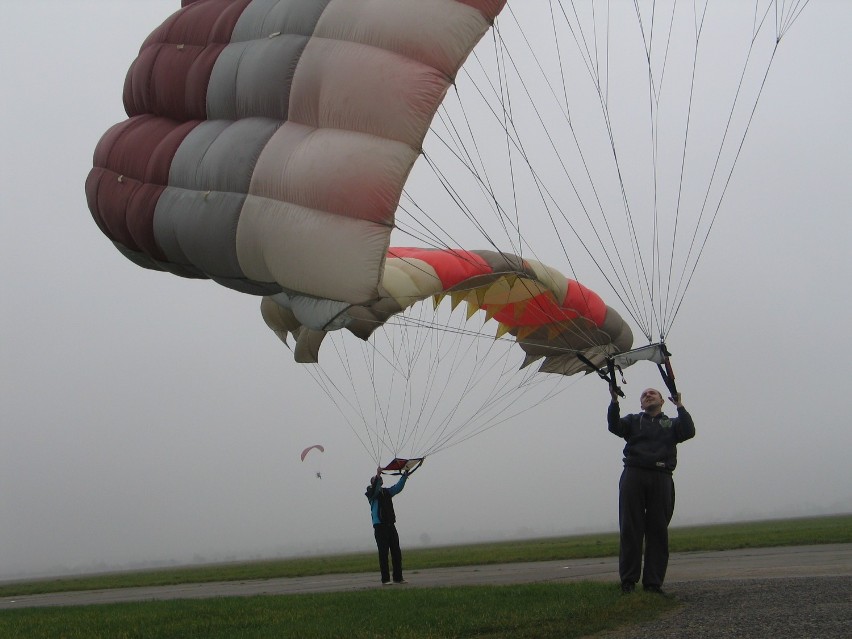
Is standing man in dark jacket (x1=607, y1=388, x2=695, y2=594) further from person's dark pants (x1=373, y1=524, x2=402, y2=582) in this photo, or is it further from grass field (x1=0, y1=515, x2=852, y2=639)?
person's dark pants (x1=373, y1=524, x2=402, y2=582)

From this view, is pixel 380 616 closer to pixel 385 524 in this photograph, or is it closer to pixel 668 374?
pixel 668 374

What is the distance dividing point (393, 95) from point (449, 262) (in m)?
4.27

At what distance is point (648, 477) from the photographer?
27.1 feet

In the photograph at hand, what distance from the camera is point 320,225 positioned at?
29.6 feet

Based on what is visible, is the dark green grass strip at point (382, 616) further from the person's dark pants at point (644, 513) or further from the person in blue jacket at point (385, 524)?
the person in blue jacket at point (385, 524)

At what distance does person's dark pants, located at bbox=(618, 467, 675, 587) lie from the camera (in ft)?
26.6

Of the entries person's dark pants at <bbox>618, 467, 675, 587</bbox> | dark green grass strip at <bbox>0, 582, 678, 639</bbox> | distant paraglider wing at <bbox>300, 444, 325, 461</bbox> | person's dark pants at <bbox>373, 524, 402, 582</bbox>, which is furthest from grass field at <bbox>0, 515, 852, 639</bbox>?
distant paraglider wing at <bbox>300, 444, 325, 461</bbox>

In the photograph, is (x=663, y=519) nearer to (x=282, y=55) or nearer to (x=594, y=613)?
(x=594, y=613)

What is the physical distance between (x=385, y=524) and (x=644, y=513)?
17.3ft

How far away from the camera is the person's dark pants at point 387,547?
12609 mm

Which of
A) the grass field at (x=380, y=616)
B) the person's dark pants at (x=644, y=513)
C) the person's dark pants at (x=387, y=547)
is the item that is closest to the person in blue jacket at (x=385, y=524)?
the person's dark pants at (x=387, y=547)

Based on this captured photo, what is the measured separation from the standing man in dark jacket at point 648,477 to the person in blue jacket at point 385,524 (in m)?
5.06

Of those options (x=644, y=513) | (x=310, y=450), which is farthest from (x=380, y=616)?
(x=310, y=450)

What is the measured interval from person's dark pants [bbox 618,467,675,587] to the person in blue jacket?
503 centimetres
